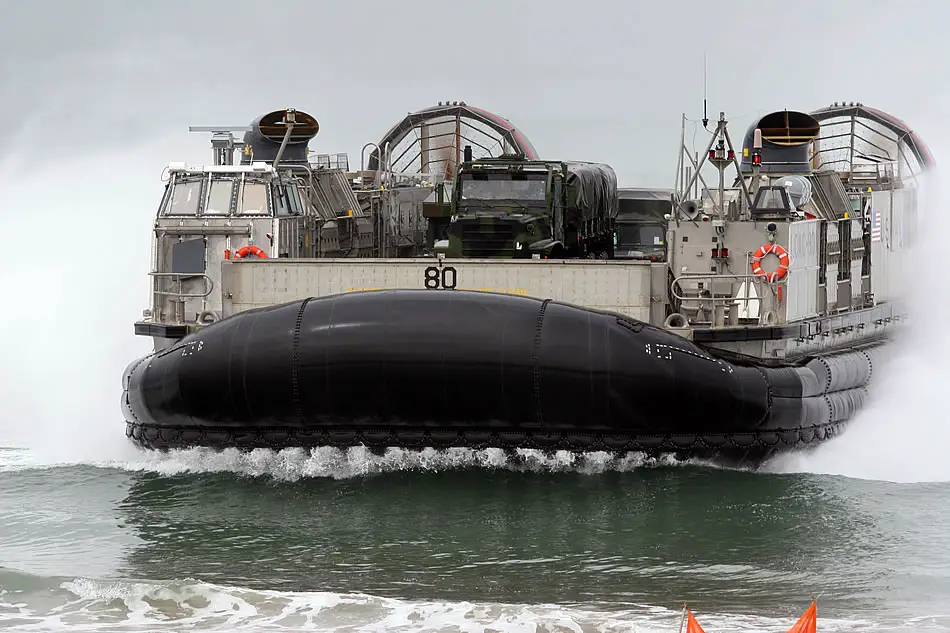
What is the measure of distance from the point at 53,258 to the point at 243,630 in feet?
43.2

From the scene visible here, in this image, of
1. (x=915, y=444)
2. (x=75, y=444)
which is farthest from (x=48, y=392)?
(x=915, y=444)

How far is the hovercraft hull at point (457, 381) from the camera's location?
9.70 metres

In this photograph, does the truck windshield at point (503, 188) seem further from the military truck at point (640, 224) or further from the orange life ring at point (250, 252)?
the military truck at point (640, 224)

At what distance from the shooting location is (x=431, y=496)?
1002cm

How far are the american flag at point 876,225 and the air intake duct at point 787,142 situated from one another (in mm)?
661

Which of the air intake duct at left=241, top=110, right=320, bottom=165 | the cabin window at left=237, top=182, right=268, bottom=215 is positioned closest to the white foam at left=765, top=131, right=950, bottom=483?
the cabin window at left=237, top=182, right=268, bottom=215

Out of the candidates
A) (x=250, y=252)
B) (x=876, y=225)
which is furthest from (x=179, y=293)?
(x=876, y=225)

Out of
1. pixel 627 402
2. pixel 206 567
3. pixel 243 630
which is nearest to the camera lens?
pixel 243 630

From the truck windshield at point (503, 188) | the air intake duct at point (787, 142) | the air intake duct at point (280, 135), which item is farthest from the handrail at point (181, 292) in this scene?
the air intake duct at point (787, 142)

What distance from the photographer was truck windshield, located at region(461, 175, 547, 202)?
43.9ft

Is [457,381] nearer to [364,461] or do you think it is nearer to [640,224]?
[364,461]

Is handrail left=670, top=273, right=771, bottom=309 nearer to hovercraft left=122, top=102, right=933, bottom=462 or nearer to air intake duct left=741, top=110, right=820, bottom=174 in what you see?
hovercraft left=122, top=102, right=933, bottom=462

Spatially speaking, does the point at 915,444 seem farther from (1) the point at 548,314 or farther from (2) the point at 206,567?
(2) the point at 206,567

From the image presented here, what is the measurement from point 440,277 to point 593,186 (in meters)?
4.35
